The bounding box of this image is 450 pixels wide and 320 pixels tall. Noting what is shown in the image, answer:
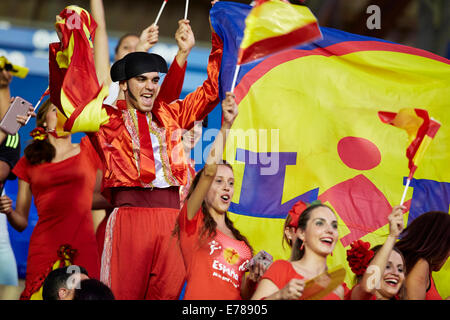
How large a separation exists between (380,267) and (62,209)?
201 cm

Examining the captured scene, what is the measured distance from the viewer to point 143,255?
155 inches

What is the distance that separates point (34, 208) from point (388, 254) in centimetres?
261

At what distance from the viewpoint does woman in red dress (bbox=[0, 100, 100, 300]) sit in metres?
4.68

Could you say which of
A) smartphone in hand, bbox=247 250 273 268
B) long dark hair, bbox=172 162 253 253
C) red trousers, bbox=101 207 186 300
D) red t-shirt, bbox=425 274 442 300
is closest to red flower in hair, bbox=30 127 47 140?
red trousers, bbox=101 207 186 300

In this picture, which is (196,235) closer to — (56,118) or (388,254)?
(388,254)

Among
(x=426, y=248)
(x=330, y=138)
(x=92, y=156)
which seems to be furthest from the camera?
(x=92, y=156)

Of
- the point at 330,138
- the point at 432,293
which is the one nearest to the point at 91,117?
the point at 330,138

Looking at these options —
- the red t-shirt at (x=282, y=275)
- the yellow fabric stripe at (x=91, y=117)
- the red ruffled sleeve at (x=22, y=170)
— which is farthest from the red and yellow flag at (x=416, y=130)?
the red ruffled sleeve at (x=22, y=170)

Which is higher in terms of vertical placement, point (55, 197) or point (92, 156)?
point (92, 156)

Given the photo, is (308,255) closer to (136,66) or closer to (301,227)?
(301,227)

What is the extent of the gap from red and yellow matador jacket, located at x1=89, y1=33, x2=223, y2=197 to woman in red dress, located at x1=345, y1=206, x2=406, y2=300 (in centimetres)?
97

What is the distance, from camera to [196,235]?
3.94 m

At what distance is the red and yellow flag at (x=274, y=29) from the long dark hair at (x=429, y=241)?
1268 millimetres

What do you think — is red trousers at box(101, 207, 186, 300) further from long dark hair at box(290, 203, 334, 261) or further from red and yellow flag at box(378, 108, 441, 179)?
red and yellow flag at box(378, 108, 441, 179)
